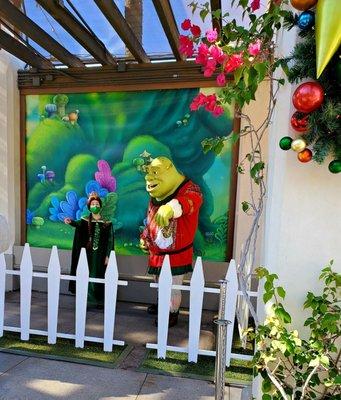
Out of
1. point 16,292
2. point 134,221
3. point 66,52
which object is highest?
point 66,52

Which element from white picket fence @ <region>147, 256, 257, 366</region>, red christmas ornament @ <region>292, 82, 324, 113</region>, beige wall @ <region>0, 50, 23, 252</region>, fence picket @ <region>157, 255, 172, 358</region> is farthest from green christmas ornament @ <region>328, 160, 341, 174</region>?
beige wall @ <region>0, 50, 23, 252</region>

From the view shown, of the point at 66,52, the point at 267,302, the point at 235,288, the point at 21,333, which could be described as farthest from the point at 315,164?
the point at 66,52

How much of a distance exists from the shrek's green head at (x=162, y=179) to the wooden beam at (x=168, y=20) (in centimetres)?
122

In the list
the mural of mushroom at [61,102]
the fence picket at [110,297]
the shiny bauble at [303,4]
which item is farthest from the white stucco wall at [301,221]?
the mural of mushroom at [61,102]

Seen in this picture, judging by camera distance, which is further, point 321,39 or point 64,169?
point 64,169

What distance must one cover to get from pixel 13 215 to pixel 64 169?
928 mm

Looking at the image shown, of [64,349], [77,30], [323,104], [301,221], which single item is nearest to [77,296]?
[64,349]

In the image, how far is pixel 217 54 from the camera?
1999mm

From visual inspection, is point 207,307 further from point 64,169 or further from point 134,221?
point 64,169

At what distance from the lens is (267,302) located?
171 centimetres

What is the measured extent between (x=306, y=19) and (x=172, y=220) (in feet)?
7.37

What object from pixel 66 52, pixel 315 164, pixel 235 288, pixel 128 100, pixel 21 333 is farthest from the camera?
pixel 128 100

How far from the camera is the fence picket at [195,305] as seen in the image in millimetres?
2695

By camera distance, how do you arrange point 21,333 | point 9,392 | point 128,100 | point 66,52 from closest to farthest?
point 9,392 → point 21,333 → point 66,52 → point 128,100
